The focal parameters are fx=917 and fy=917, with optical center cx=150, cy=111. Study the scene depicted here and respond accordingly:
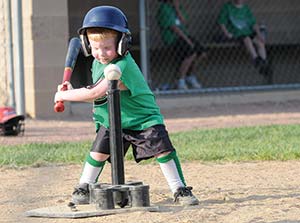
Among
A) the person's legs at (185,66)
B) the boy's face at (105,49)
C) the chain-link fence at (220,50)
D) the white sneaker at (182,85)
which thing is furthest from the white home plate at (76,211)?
the person's legs at (185,66)

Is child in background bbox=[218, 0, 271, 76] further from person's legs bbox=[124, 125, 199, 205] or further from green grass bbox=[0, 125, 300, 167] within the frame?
person's legs bbox=[124, 125, 199, 205]

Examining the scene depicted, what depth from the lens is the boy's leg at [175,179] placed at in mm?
5840

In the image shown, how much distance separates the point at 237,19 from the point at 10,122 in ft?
17.6

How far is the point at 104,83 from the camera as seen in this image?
564 cm

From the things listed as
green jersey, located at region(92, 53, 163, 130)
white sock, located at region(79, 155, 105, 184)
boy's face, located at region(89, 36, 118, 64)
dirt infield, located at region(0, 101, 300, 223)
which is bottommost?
dirt infield, located at region(0, 101, 300, 223)

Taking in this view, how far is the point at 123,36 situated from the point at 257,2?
10.6 metres

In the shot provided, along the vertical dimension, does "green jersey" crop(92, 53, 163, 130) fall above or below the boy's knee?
above

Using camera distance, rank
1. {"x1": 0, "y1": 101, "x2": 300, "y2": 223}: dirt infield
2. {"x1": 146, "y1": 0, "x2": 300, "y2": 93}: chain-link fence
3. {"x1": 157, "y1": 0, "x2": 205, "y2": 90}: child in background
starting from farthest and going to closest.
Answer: {"x1": 146, "y1": 0, "x2": 300, "y2": 93}: chain-link fence
{"x1": 157, "y1": 0, "x2": 205, "y2": 90}: child in background
{"x1": 0, "y1": 101, "x2": 300, "y2": 223}: dirt infield

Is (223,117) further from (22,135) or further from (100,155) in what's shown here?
(100,155)

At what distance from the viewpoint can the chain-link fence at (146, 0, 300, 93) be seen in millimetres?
14414

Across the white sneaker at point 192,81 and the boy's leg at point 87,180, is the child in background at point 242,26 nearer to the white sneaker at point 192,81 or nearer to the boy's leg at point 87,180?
the white sneaker at point 192,81

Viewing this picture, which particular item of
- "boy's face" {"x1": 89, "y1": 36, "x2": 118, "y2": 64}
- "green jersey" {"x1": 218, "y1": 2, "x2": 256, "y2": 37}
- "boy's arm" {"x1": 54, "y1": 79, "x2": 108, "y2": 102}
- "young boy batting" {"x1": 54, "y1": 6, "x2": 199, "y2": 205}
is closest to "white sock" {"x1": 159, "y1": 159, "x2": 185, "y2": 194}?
"young boy batting" {"x1": 54, "y1": 6, "x2": 199, "y2": 205}

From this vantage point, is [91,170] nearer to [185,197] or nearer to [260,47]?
[185,197]

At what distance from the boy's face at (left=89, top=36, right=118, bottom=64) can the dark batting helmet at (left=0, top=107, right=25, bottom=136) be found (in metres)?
4.81
